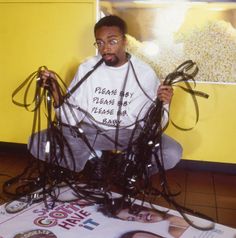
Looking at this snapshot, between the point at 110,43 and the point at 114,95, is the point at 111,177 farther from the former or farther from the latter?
the point at 110,43

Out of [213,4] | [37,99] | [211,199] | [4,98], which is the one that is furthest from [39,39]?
[211,199]

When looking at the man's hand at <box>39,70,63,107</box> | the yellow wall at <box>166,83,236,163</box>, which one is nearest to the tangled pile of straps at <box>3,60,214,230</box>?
the man's hand at <box>39,70,63,107</box>

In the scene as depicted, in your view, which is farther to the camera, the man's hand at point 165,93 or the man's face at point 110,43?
the man's face at point 110,43

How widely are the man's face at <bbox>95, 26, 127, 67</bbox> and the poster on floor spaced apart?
589 millimetres

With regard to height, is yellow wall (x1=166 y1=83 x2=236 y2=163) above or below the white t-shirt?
below

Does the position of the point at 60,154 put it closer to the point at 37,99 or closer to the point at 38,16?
the point at 37,99

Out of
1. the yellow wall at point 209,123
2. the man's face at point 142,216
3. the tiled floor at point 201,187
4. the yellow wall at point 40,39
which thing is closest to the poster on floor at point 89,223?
the man's face at point 142,216

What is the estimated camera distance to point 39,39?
1.93 m

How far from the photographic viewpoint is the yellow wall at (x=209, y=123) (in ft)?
5.90

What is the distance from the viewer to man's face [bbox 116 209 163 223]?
132 centimetres

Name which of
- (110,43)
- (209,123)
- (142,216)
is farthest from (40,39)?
→ (142,216)

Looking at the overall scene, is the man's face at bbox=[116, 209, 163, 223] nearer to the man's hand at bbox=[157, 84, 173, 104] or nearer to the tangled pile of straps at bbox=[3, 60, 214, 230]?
the tangled pile of straps at bbox=[3, 60, 214, 230]

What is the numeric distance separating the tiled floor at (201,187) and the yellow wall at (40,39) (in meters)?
0.23

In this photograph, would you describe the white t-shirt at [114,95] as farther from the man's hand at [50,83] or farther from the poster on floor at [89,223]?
the poster on floor at [89,223]
